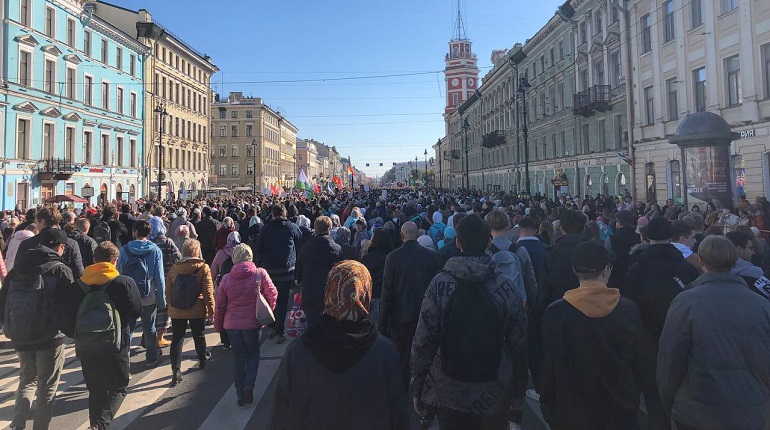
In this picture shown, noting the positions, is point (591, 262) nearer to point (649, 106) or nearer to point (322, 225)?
point (322, 225)

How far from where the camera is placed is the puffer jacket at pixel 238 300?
17.1ft

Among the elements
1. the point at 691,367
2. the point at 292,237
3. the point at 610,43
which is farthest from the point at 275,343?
the point at 610,43

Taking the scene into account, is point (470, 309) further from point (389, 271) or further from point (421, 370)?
point (389, 271)

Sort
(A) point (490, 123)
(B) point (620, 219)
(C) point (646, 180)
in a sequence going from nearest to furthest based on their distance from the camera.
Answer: (B) point (620, 219)
(C) point (646, 180)
(A) point (490, 123)

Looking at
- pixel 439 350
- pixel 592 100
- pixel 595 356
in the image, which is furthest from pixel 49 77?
pixel 595 356

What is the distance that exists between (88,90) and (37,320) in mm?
35645

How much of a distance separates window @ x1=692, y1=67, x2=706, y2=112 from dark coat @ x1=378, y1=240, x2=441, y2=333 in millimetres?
21753

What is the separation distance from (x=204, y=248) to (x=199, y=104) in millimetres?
51078

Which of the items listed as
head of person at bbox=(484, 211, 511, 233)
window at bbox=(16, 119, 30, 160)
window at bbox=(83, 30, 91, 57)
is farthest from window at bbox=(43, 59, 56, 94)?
head of person at bbox=(484, 211, 511, 233)

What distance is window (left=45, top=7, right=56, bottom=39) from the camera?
93.9ft

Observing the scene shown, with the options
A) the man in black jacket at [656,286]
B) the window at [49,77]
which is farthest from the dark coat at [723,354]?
the window at [49,77]

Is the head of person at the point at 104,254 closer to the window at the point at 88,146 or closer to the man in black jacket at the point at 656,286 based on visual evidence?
the man in black jacket at the point at 656,286

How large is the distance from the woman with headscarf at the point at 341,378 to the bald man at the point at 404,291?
2375 mm

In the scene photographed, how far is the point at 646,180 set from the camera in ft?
83.1
